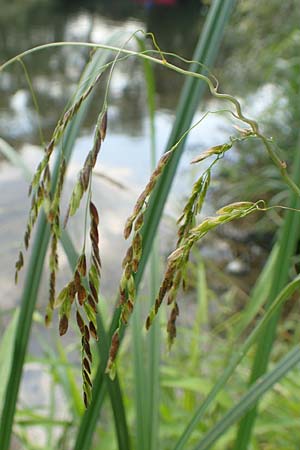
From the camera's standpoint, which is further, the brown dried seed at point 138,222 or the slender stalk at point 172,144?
the slender stalk at point 172,144

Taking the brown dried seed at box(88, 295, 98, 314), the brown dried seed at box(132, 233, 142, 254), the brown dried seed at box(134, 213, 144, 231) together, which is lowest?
the brown dried seed at box(88, 295, 98, 314)

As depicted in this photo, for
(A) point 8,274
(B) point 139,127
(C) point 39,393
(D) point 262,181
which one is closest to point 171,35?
(B) point 139,127

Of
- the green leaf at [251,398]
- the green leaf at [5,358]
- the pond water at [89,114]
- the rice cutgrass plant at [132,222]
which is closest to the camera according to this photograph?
the rice cutgrass plant at [132,222]

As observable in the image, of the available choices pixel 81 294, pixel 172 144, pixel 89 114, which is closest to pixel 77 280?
pixel 81 294

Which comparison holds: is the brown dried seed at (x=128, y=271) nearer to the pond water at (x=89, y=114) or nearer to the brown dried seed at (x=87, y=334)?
the brown dried seed at (x=87, y=334)

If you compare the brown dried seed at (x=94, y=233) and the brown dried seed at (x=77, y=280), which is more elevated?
the brown dried seed at (x=94, y=233)

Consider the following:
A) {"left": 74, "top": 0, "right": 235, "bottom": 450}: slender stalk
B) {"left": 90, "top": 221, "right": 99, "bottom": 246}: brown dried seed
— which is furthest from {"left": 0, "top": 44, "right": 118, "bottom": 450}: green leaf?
{"left": 90, "top": 221, "right": 99, "bottom": 246}: brown dried seed

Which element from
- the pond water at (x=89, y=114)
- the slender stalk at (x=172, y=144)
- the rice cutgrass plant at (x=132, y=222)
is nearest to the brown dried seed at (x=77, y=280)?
the rice cutgrass plant at (x=132, y=222)

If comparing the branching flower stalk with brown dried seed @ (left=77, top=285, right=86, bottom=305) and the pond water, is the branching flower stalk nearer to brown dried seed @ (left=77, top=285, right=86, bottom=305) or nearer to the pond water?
brown dried seed @ (left=77, top=285, right=86, bottom=305)

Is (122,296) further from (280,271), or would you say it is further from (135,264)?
(280,271)

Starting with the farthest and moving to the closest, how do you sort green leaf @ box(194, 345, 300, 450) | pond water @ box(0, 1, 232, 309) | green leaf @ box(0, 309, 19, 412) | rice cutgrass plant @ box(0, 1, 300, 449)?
1. pond water @ box(0, 1, 232, 309)
2. green leaf @ box(0, 309, 19, 412)
3. green leaf @ box(194, 345, 300, 450)
4. rice cutgrass plant @ box(0, 1, 300, 449)

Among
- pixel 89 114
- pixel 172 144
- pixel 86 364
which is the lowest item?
pixel 86 364

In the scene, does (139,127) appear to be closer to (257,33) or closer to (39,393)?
(257,33)
